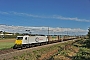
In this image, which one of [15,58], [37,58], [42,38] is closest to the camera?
[15,58]

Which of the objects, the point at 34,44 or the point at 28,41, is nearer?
the point at 28,41

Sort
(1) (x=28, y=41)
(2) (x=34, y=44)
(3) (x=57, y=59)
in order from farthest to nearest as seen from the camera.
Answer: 1. (2) (x=34, y=44)
2. (1) (x=28, y=41)
3. (3) (x=57, y=59)

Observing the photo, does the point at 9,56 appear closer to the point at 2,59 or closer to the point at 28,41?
the point at 2,59

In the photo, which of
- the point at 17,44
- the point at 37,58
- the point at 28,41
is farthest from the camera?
the point at 28,41

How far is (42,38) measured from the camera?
204 ft

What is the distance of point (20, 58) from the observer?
Result: 987 inches

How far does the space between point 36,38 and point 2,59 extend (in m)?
34.0

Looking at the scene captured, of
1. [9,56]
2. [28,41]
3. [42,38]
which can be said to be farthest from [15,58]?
[42,38]

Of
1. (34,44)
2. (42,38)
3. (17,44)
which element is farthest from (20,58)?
(42,38)

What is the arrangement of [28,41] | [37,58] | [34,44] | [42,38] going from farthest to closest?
[42,38], [34,44], [28,41], [37,58]

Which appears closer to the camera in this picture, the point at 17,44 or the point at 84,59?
the point at 84,59

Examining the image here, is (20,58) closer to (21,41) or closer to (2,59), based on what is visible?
(2,59)

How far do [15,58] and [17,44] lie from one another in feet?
71.3

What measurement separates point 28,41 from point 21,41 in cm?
319
